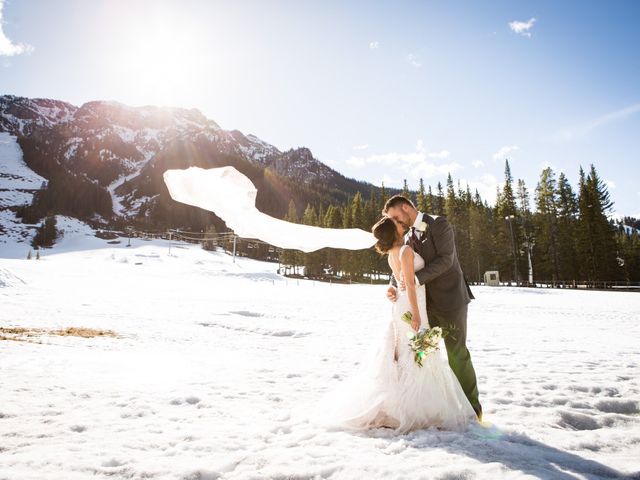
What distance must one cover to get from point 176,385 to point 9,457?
2810 mm

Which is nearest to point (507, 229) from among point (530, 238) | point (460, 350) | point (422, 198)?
point (530, 238)

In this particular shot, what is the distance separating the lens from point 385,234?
4.17 metres

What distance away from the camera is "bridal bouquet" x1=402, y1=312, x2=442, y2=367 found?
397 centimetres

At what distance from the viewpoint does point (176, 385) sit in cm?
580

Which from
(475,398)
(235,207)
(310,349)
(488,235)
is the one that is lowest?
(310,349)

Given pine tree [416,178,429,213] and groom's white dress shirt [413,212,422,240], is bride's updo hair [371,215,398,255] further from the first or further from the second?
pine tree [416,178,429,213]

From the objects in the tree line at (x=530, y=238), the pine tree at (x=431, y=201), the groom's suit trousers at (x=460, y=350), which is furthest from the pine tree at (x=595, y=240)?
the groom's suit trousers at (x=460, y=350)

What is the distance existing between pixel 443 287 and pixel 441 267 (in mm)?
354

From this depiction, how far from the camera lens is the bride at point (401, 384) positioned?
3938mm

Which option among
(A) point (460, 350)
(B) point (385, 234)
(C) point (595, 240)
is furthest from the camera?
(C) point (595, 240)

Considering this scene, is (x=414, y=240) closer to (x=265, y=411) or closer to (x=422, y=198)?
(x=265, y=411)

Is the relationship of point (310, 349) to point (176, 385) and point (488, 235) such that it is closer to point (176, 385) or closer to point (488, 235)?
point (176, 385)

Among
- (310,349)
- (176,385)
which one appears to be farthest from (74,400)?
(310,349)

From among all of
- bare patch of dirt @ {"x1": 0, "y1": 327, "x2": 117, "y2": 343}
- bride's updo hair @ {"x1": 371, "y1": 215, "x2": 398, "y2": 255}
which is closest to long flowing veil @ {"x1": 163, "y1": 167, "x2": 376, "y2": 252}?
bride's updo hair @ {"x1": 371, "y1": 215, "x2": 398, "y2": 255}
